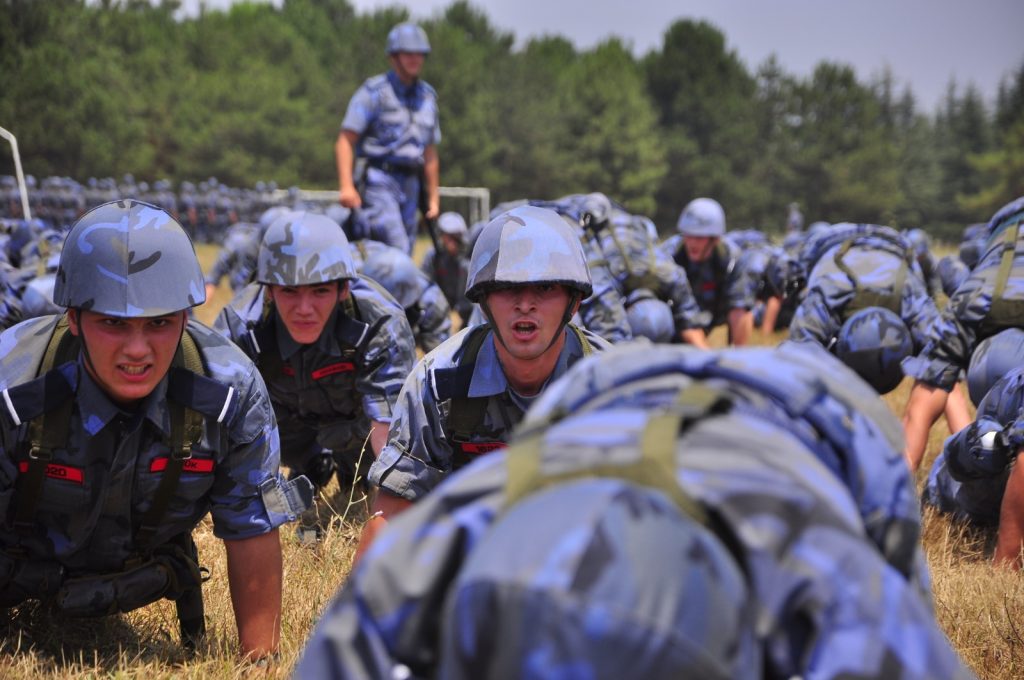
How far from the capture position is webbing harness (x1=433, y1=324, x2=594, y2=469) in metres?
3.28

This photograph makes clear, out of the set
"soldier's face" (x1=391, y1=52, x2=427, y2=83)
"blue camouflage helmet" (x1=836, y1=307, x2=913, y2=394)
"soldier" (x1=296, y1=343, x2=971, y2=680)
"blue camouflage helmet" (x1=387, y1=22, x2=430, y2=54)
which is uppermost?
"blue camouflage helmet" (x1=387, y1=22, x2=430, y2=54)

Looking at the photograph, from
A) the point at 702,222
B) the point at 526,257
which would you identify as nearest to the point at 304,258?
the point at 526,257

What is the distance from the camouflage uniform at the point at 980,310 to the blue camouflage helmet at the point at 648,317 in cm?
239

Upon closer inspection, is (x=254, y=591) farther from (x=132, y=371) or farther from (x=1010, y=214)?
(x=1010, y=214)

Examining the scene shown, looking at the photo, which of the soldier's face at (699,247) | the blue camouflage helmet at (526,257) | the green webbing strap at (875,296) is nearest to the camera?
the blue camouflage helmet at (526,257)

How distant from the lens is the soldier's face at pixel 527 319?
3303 mm

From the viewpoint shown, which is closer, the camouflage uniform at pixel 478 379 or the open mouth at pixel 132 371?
the open mouth at pixel 132 371

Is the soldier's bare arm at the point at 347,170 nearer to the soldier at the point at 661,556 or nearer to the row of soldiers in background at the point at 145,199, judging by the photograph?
the soldier at the point at 661,556

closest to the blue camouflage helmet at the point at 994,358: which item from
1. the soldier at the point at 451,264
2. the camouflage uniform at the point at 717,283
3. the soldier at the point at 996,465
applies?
the soldier at the point at 996,465

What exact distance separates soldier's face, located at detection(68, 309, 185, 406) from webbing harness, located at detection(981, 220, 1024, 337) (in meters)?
3.67

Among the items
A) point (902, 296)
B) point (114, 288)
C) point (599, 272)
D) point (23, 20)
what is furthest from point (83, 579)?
point (23, 20)

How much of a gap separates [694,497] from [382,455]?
2.02m

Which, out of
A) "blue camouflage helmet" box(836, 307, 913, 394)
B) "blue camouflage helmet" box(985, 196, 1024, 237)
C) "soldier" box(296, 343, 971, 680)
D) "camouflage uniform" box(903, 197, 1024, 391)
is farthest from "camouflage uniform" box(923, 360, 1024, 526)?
"soldier" box(296, 343, 971, 680)

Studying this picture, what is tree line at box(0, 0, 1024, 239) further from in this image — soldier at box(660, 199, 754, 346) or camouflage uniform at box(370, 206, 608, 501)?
camouflage uniform at box(370, 206, 608, 501)
